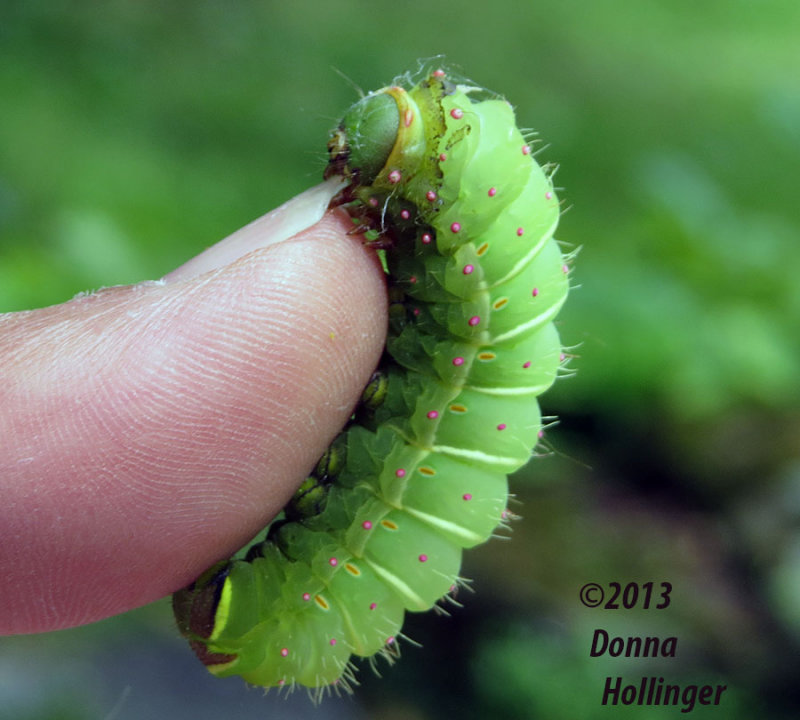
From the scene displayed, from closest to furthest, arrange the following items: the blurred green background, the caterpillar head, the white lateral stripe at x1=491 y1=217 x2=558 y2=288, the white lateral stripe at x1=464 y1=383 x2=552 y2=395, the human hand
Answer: the human hand
the caterpillar head
the white lateral stripe at x1=491 y1=217 x2=558 y2=288
the white lateral stripe at x1=464 y1=383 x2=552 y2=395
the blurred green background

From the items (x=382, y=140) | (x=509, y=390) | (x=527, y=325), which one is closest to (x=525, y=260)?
(x=527, y=325)

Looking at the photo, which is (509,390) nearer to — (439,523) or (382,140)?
(439,523)

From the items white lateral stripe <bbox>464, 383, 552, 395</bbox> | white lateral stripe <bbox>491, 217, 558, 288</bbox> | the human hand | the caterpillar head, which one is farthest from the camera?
white lateral stripe <bbox>464, 383, 552, 395</bbox>

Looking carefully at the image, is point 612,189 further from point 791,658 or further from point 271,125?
point 791,658

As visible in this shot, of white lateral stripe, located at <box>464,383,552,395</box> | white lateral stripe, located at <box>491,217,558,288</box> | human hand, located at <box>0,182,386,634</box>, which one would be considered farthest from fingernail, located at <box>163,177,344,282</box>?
white lateral stripe, located at <box>464,383,552,395</box>

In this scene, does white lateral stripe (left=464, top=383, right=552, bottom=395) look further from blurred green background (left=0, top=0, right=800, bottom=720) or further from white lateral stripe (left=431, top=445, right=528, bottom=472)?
blurred green background (left=0, top=0, right=800, bottom=720)

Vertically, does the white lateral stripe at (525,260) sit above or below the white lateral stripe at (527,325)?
above

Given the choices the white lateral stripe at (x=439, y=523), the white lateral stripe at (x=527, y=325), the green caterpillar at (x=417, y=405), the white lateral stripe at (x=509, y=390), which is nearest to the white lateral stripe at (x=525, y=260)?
the green caterpillar at (x=417, y=405)

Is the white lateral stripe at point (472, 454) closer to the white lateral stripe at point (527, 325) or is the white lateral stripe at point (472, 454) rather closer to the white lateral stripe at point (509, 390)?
the white lateral stripe at point (509, 390)
